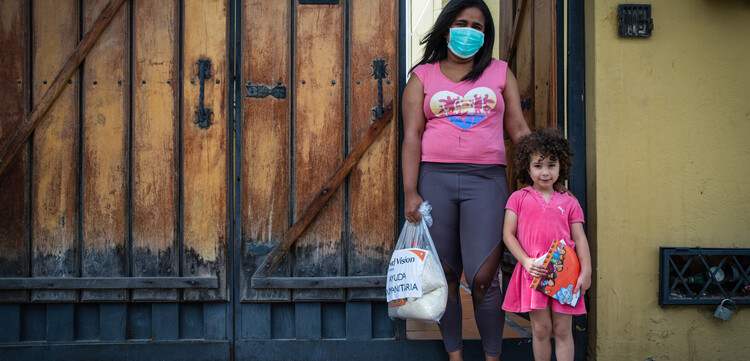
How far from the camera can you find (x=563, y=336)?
244cm

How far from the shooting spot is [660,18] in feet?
9.41

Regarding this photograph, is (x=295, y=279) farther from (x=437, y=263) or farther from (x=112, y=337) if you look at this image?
(x=112, y=337)

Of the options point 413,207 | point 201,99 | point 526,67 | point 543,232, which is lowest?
point 543,232

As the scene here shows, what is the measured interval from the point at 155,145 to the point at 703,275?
296cm

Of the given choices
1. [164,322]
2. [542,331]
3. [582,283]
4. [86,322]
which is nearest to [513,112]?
[582,283]

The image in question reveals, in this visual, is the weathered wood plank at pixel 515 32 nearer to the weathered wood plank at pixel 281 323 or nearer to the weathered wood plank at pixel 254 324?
the weathered wood plank at pixel 281 323

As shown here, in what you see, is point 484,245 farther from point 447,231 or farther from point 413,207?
point 413,207

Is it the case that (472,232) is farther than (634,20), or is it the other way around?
(634,20)

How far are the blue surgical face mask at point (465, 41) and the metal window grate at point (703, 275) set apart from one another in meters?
1.40

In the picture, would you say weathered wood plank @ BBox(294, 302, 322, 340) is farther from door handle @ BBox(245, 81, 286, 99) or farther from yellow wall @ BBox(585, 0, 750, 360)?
yellow wall @ BBox(585, 0, 750, 360)

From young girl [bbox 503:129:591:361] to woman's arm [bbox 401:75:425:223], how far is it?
0.45 meters

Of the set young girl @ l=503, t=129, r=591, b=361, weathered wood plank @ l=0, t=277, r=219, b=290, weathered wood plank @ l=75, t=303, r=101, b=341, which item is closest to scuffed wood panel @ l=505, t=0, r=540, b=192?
young girl @ l=503, t=129, r=591, b=361

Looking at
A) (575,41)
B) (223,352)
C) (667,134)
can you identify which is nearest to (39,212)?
(223,352)

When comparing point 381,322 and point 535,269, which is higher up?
point 535,269
